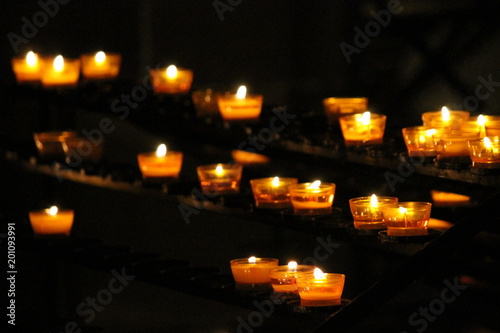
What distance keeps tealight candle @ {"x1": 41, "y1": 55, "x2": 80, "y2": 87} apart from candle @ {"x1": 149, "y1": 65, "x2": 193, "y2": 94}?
36 centimetres

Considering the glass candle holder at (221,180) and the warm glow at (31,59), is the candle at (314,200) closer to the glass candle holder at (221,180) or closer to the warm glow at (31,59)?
the glass candle holder at (221,180)

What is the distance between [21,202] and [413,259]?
2794mm

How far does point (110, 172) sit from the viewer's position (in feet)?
13.2

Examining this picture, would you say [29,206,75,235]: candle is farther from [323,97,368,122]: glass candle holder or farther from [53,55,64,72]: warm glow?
[323,97,368,122]: glass candle holder

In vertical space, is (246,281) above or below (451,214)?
below

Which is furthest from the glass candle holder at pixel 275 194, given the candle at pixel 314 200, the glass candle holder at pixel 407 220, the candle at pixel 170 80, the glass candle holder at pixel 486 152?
the candle at pixel 170 80

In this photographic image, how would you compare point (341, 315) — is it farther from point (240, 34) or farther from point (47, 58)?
point (240, 34)

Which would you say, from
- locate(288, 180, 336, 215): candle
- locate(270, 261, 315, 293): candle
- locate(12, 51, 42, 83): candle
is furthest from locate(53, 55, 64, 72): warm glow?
locate(270, 261, 315, 293): candle

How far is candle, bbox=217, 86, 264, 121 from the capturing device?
3.73m

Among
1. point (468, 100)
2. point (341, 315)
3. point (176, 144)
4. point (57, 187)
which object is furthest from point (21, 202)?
point (341, 315)

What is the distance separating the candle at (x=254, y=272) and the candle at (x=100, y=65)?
1.71m

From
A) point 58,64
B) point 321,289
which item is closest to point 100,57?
point 58,64

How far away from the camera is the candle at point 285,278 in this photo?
9.40ft

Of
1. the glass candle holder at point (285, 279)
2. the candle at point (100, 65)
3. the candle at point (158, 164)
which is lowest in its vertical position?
the glass candle holder at point (285, 279)
